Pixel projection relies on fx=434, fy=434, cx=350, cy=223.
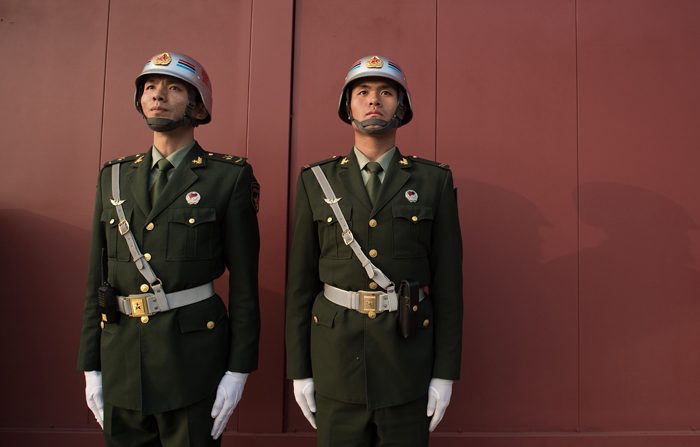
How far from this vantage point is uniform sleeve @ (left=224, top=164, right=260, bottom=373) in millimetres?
1649

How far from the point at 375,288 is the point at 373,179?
1.40 feet

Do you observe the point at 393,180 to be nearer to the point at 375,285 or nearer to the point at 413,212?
the point at 413,212

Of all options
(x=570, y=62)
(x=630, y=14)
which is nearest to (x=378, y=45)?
(x=570, y=62)

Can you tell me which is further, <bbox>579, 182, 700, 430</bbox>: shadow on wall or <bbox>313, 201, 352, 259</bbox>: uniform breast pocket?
<bbox>579, 182, 700, 430</bbox>: shadow on wall

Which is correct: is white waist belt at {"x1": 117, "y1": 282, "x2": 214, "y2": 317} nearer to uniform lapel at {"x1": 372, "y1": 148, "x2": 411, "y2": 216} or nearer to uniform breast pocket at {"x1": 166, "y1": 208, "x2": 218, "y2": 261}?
uniform breast pocket at {"x1": 166, "y1": 208, "x2": 218, "y2": 261}

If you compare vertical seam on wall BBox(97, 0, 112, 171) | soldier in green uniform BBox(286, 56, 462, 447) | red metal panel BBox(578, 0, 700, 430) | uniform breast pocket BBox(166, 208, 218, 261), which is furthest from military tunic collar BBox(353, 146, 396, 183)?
vertical seam on wall BBox(97, 0, 112, 171)

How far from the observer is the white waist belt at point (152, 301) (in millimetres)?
1542

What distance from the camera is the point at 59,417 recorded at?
2.64 m

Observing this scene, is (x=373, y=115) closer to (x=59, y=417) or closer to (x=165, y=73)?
(x=165, y=73)

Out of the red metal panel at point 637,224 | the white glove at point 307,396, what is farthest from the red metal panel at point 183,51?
the red metal panel at point 637,224

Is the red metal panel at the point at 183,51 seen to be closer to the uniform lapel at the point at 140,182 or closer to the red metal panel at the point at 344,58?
the red metal panel at the point at 344,58

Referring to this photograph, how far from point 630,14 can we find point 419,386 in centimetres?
277

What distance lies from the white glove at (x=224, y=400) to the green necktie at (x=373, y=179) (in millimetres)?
863

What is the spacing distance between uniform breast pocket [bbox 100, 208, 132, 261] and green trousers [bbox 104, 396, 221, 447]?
55 cm
